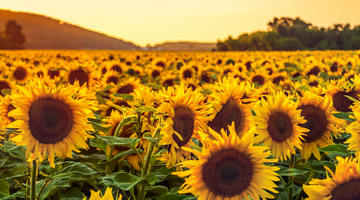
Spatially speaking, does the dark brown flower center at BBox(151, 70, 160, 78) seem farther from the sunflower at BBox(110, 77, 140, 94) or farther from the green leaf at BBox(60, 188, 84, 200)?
the green leaf at BBox(60, 188, 84, 200)

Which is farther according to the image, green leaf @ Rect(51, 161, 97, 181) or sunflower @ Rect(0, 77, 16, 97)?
sunflower @ Rect(0, 77, 16, 97)

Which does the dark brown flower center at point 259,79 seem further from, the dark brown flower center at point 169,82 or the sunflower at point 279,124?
the sunflower at point 279,124

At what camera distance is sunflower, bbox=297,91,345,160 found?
9.69 feet

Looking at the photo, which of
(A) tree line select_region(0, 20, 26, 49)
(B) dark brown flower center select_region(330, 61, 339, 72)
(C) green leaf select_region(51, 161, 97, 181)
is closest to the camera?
(C) green leaf select_region(51, 161, 97, 181)

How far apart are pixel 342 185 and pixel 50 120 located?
6.97 feet


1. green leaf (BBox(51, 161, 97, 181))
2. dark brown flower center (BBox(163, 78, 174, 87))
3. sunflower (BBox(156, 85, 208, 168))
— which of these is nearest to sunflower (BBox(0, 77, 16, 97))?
dark brown flower center (BBox(163, 78, 174, 87))

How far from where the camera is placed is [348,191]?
158 centimetres

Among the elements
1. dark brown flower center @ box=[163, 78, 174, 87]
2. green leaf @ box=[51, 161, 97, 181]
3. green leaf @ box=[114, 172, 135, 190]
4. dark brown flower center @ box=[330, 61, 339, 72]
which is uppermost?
dark brown flower center @ box=[330, 61, 339, 72]

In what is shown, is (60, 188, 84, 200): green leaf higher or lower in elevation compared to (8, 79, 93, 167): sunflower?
lower

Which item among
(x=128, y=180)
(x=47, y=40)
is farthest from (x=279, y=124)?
(x=47, y=40)

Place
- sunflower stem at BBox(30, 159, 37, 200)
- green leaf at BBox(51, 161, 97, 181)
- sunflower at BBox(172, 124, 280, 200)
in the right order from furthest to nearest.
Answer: green leaf at BBox(51, 161, 97, 181), sunflower stem at BBox(30, 159, 37, 200), sunflower at BBox(172, 124, 280, 200)

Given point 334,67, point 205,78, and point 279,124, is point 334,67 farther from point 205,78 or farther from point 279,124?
point 279,124

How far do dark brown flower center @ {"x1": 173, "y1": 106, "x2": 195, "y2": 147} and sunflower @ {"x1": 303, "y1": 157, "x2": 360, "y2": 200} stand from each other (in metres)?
0.94

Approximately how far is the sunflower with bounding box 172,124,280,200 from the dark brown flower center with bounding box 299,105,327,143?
1269mm
